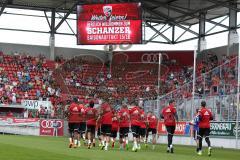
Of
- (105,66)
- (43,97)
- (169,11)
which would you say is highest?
(169,11)

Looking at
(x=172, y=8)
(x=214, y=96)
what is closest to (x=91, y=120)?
(x=214, y=96)

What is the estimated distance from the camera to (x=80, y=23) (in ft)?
178

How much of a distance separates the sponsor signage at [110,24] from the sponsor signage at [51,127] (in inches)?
306

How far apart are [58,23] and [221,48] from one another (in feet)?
57.9

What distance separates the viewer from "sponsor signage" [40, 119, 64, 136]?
51.9 meters

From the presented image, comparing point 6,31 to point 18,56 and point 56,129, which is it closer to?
point 18,56

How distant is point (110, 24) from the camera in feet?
175

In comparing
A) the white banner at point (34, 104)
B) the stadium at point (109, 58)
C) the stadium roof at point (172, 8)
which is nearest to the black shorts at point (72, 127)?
the stadium at point (109, 58)

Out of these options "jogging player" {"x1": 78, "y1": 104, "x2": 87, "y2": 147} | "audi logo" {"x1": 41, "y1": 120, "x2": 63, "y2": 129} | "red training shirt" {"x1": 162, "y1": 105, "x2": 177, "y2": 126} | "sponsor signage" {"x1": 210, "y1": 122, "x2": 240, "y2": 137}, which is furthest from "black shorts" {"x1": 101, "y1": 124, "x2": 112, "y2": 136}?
"audi logo" {"x1": 41, "y1": 120, "x2": 63, "y2": 129}

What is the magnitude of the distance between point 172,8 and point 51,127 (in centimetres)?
1809

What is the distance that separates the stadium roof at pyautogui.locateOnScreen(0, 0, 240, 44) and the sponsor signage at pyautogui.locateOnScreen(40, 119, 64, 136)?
1203cm

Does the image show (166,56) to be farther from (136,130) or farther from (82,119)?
(82,119)

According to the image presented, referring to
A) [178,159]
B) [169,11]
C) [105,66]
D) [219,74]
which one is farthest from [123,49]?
[178,159]

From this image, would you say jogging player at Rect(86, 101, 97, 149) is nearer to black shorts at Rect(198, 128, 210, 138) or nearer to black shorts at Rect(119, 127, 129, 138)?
black shorts at Rect(119, 127, 129, 138)
